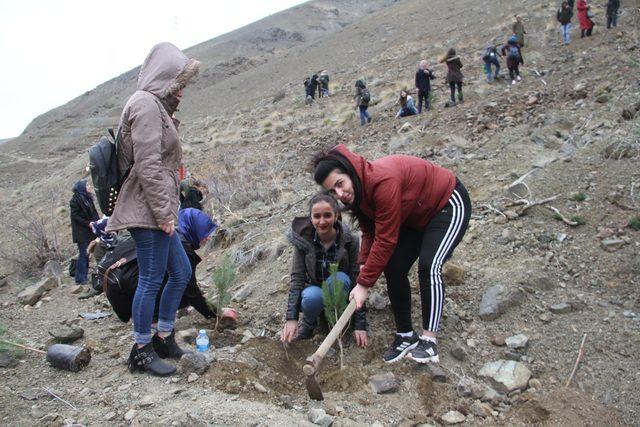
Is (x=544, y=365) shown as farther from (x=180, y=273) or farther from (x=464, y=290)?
(x=180, y=273)

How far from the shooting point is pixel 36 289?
6.93 meters

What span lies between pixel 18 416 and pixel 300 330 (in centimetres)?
174

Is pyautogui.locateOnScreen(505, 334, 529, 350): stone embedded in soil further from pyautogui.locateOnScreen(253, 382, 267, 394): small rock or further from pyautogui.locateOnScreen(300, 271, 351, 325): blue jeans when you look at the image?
pyautogui.locateOnScreen(253, 382, 267, 394): small rock

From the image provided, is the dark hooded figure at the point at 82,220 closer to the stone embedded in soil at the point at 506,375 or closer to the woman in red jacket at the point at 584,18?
the stone embedded in soil at the point at 506,375

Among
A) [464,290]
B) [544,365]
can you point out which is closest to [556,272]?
[464,290]

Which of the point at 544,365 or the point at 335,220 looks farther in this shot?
the point at 335,220

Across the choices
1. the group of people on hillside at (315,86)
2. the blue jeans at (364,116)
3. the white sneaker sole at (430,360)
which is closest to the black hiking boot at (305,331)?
the white sneaker sole at (430,360)

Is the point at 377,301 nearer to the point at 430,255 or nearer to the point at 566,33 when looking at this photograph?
the point at 430,255

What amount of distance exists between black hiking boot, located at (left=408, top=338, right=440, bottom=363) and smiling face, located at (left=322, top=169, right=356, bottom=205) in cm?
106

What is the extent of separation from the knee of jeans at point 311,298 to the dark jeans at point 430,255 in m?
0.51

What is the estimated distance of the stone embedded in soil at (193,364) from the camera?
124 inches

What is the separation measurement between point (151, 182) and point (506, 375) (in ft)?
7.69

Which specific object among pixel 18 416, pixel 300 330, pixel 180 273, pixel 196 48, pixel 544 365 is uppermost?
pixel 196 48

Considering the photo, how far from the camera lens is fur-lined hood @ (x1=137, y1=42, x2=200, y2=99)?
9.90ft
